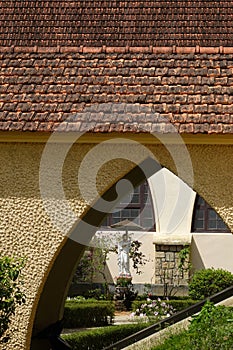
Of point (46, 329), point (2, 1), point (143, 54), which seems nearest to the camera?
point (143, 54)

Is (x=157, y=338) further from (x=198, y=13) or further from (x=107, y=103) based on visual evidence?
(x=198, y=13)

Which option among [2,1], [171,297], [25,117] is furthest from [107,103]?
[171,297]

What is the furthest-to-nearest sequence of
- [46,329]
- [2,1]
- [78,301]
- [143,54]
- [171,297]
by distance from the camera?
[171,297] < [78,301] < [46,329] < [2,1] < [143,54]

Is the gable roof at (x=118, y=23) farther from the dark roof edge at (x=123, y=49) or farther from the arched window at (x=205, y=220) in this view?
the arched window at (x=205, y=220)

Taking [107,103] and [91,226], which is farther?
[91,226]

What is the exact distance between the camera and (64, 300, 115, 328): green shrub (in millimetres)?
18803

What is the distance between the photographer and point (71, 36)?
11.4 metres

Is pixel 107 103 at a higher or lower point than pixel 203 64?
lower

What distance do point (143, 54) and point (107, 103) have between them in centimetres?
109

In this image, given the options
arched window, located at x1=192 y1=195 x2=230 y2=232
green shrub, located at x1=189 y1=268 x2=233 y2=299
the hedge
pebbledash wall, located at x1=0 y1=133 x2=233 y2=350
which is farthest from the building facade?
arched window, located at x1=192 y1=195 x2=230 y2=232

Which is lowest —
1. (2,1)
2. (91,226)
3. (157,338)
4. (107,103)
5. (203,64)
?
(157,338)

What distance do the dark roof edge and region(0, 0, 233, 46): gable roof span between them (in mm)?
520

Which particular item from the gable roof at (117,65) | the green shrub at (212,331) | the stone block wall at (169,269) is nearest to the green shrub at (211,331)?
the green shrub at (212,331)

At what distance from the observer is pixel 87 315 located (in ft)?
62.0
